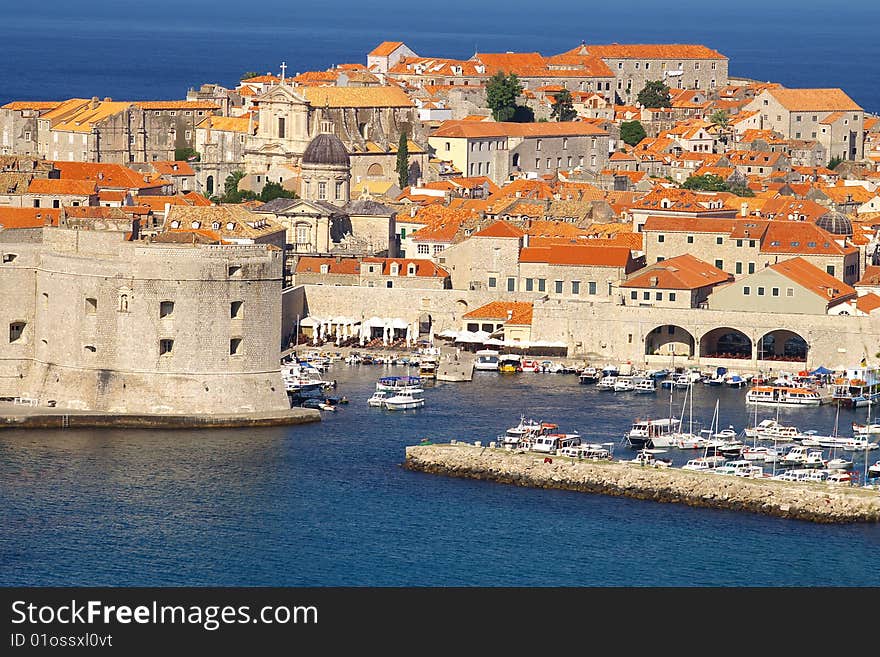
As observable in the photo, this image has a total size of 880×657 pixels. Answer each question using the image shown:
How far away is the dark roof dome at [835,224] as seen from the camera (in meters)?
63.5

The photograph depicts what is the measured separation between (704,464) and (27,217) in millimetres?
22576

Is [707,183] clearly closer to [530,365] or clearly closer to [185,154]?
[185,154]

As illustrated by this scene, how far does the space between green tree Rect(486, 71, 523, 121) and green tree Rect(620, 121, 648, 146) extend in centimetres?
474

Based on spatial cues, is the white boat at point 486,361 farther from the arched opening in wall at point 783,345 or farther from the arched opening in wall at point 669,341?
the arched opening in wall at point 783,345

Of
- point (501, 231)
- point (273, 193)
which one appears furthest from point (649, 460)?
point (273, 193)

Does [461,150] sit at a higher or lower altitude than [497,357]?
higher

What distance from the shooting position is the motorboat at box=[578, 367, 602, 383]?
54.6m

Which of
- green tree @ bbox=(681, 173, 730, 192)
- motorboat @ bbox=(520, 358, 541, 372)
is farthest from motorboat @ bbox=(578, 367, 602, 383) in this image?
green tree @ bbox=(681, 173, 730, 192)

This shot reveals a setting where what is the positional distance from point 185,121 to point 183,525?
49.6 m

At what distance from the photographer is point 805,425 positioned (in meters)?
49.2

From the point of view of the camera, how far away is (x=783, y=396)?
52000mm

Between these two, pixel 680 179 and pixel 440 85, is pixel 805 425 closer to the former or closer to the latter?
pixel 680 179

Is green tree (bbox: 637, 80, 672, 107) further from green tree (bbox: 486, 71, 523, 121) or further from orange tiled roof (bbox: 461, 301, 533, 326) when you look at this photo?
orange tiled roof (bbox: 461, 301, 533, 326)

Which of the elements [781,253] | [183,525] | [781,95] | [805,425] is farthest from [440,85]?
[183,525]
